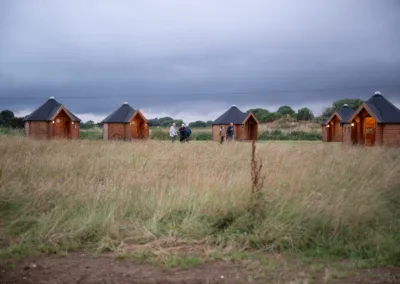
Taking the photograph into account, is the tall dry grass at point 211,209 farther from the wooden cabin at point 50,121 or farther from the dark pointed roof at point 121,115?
the dark pointed roof at point 121,115

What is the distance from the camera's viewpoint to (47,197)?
597 centimetres

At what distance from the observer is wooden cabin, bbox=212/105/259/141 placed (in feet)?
116

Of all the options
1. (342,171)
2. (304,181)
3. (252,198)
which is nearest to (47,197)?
(252,198)

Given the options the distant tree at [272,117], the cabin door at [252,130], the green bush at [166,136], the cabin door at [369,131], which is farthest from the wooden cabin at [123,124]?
the distant tree at [272,117]

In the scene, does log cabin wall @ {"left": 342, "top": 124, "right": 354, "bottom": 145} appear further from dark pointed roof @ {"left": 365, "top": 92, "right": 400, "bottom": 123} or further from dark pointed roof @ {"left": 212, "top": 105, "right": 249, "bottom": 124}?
dark pointed roof @ {"left": 212, "top": 105, "right": 249, "bottom": 124}

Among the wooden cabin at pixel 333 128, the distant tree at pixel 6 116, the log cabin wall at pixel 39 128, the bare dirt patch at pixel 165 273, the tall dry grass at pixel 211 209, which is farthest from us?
the distant tree at pixel 6 116

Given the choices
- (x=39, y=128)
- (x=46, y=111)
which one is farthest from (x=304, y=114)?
(x=39, y=128)

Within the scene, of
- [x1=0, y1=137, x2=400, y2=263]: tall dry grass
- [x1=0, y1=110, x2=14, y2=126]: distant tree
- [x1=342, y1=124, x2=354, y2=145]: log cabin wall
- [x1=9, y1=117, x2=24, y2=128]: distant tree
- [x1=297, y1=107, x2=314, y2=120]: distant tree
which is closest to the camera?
[x1=0, y1=137, x2=400, y2=263]: tall dry grass

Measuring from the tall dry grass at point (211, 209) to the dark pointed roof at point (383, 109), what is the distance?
61.1ft

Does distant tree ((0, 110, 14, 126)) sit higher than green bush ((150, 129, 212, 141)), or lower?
higher

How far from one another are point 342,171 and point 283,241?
2941 millimetres

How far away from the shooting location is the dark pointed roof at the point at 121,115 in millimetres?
33812

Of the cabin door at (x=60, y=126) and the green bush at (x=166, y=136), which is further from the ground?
the cabin door at (x=60, y=126)

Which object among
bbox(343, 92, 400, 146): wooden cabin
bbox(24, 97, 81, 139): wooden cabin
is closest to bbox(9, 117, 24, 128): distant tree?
bbox(24, 97, 81, 139): wooden cabin
